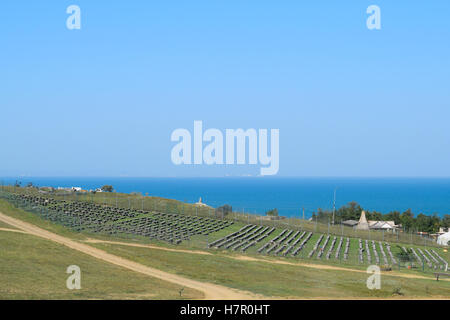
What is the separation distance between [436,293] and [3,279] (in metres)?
28.3

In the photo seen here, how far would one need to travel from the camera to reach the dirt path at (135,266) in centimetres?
3002

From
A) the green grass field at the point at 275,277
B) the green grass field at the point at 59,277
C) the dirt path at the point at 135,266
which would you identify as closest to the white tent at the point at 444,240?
the green grass field at the point at 275,277

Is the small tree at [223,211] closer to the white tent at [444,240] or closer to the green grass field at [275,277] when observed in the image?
the green grass field at [275,277]

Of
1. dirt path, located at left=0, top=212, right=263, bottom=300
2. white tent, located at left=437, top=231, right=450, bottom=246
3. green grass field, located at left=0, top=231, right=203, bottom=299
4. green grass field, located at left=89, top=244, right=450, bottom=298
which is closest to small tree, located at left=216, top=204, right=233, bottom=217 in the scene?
green grass field, located at left=89, top=244, right=450, bottom=298

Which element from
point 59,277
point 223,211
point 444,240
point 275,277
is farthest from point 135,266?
point 444,240

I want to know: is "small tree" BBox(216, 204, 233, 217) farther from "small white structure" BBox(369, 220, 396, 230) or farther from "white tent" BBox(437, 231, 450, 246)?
"white tent" BBox(437, 231, 450, 246)

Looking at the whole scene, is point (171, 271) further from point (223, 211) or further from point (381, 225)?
point (381, 225)

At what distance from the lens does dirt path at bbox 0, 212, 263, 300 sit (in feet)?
98.5

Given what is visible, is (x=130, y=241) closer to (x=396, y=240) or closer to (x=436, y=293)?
(x=436, y=293)

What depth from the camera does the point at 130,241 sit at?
2072 inches

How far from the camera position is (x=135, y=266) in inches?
1553
